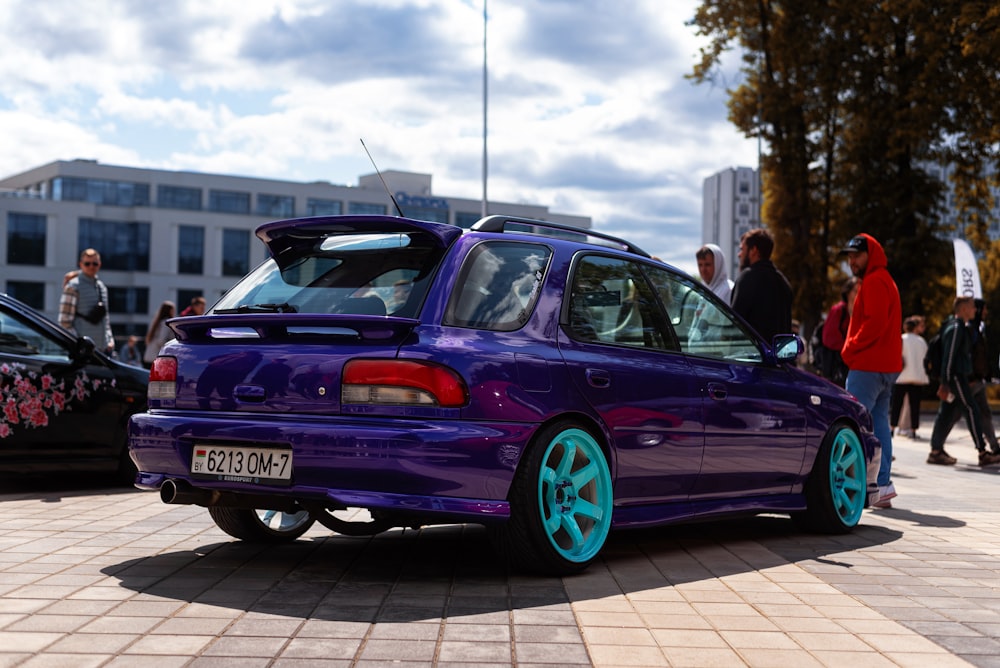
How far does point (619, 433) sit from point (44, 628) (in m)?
2.71

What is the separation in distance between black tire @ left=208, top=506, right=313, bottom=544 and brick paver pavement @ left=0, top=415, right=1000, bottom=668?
12 centimetres

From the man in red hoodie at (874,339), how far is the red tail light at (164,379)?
17.7 feet

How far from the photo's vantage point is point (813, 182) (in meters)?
32.1

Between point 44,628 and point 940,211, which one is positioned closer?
point 44,628

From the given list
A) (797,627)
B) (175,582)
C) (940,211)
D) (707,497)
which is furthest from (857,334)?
(940,211)

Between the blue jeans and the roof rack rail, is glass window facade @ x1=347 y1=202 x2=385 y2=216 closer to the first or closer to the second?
the blue jeans

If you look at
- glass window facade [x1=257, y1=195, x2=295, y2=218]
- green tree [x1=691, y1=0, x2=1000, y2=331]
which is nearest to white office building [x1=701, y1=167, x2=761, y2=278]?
glass window facade [x1=257, y1=195, x2=295, y2=218]

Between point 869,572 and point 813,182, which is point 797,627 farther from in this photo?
Result: point 813,182

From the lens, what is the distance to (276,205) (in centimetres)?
9819

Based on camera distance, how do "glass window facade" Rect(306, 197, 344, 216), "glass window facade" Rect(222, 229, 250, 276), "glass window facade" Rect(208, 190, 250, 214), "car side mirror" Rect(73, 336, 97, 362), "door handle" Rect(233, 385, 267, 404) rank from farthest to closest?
"glass window facade" Rect(306, 197, 344, 216), "glass window facade" Rect(208, 190, 250, 214), "glass window facade" Rect(222, 229, 250, 276), "car side mirror" Rect(73, 336, 97, 362), "door handle" Rect(233, 385, 267, 404)

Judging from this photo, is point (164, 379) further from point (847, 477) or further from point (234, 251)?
point (234, 251)

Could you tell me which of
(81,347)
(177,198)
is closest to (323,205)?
(177,198)

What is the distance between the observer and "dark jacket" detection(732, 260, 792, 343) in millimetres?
9312

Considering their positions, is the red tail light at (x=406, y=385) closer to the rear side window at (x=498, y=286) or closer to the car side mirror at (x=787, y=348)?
the rear side window at (x=498, y=286)
